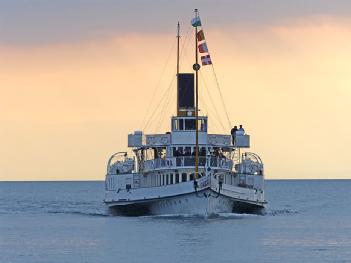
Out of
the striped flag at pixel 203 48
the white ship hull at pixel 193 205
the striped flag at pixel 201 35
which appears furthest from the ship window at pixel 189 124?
the striped flag at pixel 201 35

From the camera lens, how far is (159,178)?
106m

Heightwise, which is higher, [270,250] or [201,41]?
[201,41]

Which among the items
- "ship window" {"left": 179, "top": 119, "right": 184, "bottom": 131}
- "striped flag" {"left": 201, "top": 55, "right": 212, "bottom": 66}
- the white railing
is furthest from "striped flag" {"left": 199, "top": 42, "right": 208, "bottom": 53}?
the white railing

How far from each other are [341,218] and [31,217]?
30232mm

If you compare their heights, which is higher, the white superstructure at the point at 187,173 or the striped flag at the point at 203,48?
the striped flag at the point at 203,48

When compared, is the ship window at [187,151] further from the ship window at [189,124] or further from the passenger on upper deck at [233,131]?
the passenger on upper deck at [233,131]

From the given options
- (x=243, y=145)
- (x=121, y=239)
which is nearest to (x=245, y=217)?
(x=243, y=145)

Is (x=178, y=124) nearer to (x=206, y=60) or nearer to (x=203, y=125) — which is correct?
(x=203, y=125)

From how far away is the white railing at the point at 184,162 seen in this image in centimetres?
10438

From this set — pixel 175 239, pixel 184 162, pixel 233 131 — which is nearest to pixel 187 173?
pixel 184 162

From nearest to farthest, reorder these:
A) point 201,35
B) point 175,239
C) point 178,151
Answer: point 175,239 → point 201,35 → point 178,151

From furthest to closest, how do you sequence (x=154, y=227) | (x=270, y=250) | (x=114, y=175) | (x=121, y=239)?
(x=114, y=175), (x=154, y=227), (x=121, y=239), (x=270, y=250)

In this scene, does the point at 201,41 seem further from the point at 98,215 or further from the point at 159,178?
the point at 98,215

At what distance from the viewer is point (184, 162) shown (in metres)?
104
